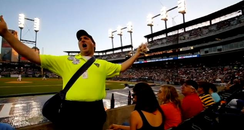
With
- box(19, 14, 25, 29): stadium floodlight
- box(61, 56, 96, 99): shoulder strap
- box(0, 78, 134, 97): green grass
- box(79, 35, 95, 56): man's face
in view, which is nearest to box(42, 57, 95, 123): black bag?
box(61, 56, 96, 99): shoulder strap

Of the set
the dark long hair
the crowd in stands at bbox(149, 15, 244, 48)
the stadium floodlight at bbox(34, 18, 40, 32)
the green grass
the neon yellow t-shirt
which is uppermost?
the stadium floodlight at bbox(34, 18, 40, 32)

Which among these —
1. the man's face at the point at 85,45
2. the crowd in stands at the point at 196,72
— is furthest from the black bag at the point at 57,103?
the crowd in stands at the point at 196,72

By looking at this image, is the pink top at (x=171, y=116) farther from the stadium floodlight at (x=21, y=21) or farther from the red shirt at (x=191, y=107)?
the stadium floodlight at (x=21, y=21)

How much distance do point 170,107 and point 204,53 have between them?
36.2m

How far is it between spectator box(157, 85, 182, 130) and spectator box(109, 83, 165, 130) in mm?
426

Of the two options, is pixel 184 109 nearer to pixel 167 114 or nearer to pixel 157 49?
pixel 167 114

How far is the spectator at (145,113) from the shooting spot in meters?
2.02

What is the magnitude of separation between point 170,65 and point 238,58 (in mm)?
17467

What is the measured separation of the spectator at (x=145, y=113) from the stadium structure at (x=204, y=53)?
26.3 m

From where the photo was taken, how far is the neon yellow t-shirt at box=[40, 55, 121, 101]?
141 cm

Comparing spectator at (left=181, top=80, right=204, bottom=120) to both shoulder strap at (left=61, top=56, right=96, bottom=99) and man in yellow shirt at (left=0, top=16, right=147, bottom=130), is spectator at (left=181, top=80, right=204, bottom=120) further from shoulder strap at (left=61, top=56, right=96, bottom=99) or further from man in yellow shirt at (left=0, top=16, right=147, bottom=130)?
shoulder strap at (left=61, top=56, right=96, bottom=99)

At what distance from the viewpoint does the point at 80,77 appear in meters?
1.45

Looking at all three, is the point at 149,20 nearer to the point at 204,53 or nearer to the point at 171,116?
the point at 204,53

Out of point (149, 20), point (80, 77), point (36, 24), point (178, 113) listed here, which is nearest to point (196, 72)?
point (149, 20)
